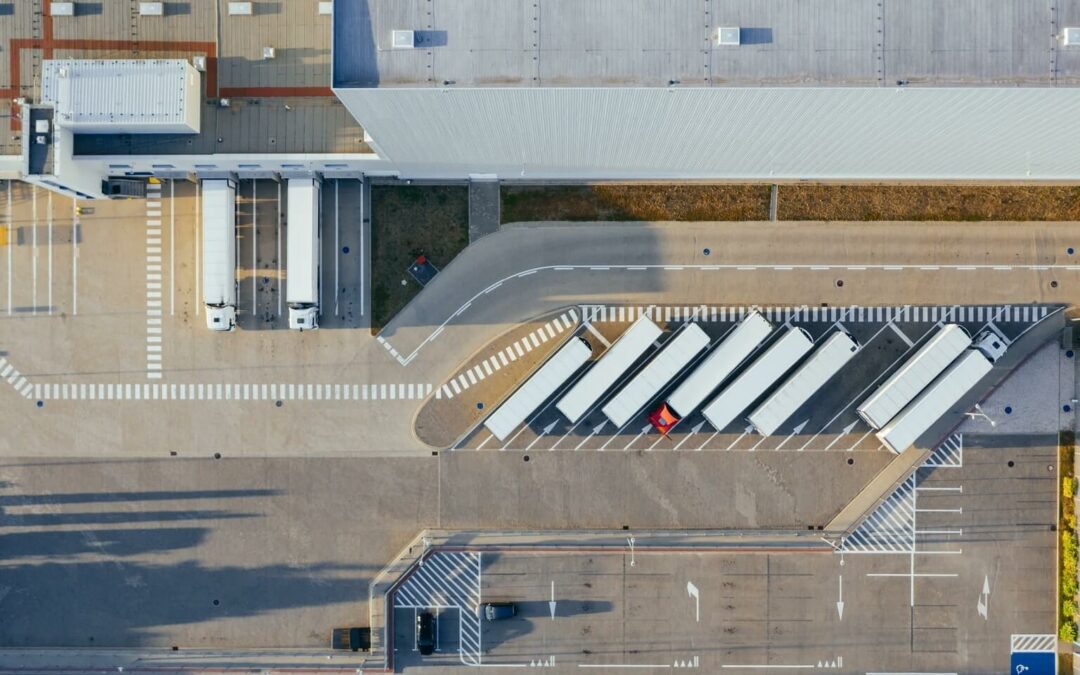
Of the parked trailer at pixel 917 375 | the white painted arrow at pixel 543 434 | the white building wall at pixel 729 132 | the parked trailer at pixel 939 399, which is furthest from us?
the white painted arrow at pixel 543 434

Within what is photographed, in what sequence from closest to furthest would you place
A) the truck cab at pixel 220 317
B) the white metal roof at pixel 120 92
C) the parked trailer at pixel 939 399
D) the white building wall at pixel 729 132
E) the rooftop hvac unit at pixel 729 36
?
the rooftop hvac unit at pixel 729 36 < the white building wall at pixel 729 132 < the white metal roof at pixel 120 92 < the parked trailer at pixel 939 399 < the truck cab at pixel 220 317

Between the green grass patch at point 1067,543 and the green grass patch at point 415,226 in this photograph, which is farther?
the green grass patch at point 415,226

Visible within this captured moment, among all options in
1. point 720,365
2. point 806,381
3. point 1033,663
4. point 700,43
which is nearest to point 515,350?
point 720,365

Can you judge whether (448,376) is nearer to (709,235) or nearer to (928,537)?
(709,235)

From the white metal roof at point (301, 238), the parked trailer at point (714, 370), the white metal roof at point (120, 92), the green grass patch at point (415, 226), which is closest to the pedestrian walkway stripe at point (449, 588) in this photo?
the parked trailer at point (714, 370)

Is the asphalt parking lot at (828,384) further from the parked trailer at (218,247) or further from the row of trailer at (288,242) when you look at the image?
the parked trailer at (218,247)

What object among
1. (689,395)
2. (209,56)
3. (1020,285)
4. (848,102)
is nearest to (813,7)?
(848,102)

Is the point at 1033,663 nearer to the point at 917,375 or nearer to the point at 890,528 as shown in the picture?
the point at 890,528
